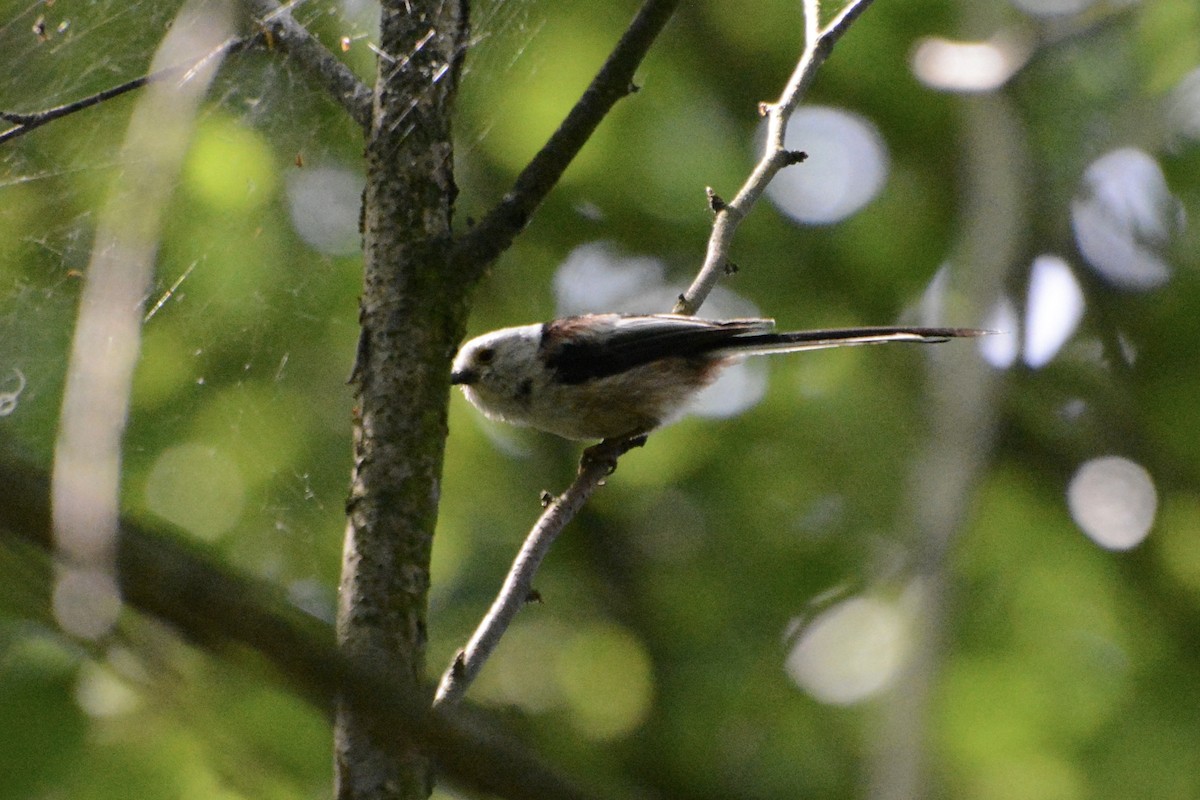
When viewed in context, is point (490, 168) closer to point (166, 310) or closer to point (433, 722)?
point (166, 310)

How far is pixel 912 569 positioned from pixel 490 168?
332 cm

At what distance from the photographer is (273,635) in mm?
669

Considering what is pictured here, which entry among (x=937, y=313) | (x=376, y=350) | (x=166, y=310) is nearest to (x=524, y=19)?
(x=166, y=310)

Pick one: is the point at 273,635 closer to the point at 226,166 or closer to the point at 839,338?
the point at 839,338

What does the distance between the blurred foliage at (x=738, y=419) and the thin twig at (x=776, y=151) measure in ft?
4.38

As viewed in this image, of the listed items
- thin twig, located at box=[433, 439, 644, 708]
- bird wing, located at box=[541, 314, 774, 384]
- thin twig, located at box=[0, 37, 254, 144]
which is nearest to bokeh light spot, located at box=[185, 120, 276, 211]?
bird wing, located at box=[541, 314, 774, 384]

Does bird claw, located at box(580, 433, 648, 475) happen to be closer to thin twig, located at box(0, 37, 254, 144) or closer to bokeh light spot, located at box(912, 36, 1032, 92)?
thin twig, located at box(0, 37, 254, 144)

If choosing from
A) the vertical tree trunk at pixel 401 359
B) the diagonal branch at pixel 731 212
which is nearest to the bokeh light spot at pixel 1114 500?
the diagonal branch at pixel 731 212

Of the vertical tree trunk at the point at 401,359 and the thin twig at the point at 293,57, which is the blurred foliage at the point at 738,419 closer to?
the thin twig at the point at 293,57

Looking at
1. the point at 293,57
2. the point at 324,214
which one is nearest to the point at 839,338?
the point at 293,57

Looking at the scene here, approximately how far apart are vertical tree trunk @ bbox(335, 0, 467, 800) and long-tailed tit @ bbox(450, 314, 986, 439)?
1.68 metres

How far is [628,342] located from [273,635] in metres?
3.96

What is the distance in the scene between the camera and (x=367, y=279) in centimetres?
279

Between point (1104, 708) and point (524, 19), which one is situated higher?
point (524, 19)
